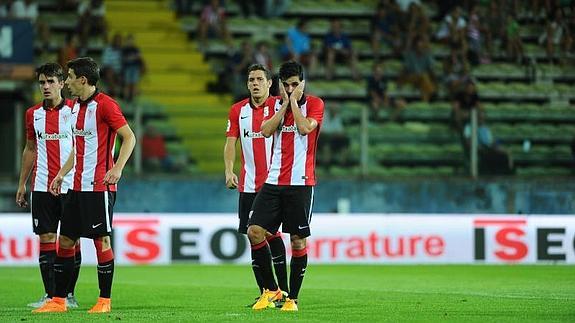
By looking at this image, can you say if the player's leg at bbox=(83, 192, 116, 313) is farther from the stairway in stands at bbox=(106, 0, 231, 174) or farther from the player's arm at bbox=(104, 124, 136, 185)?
the stairway in stands at bbox=(106, 0, 231, 174)

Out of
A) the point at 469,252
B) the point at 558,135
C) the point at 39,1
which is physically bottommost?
the point at 469,252

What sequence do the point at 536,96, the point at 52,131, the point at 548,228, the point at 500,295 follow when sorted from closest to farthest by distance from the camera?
the point at 52,131
the point at 500,295
the point at 548,228
the point at 536,96

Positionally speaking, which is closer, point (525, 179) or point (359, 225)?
point (359, 225)

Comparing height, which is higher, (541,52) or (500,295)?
(541,52)

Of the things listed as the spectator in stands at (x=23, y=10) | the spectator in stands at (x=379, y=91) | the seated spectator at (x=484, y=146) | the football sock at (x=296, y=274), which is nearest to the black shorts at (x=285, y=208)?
the football sock at (x=296, y=274)

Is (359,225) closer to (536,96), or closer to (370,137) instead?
(370,137)

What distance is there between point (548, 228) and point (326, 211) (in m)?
4.03

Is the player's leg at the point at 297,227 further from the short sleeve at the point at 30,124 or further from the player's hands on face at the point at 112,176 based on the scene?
the short sleeve at the point at 30,124

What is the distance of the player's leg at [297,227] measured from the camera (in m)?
11.2

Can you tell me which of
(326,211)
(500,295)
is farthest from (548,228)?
(500,295)

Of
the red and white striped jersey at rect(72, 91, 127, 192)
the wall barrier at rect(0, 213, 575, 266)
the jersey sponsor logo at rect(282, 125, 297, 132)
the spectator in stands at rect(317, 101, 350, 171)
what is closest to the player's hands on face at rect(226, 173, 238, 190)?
the jersey sponsor logo at rect(282, 125, 297, 132)

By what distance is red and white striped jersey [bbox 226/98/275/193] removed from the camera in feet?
40.5

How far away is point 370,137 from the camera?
21562 mm

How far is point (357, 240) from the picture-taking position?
19.5m
